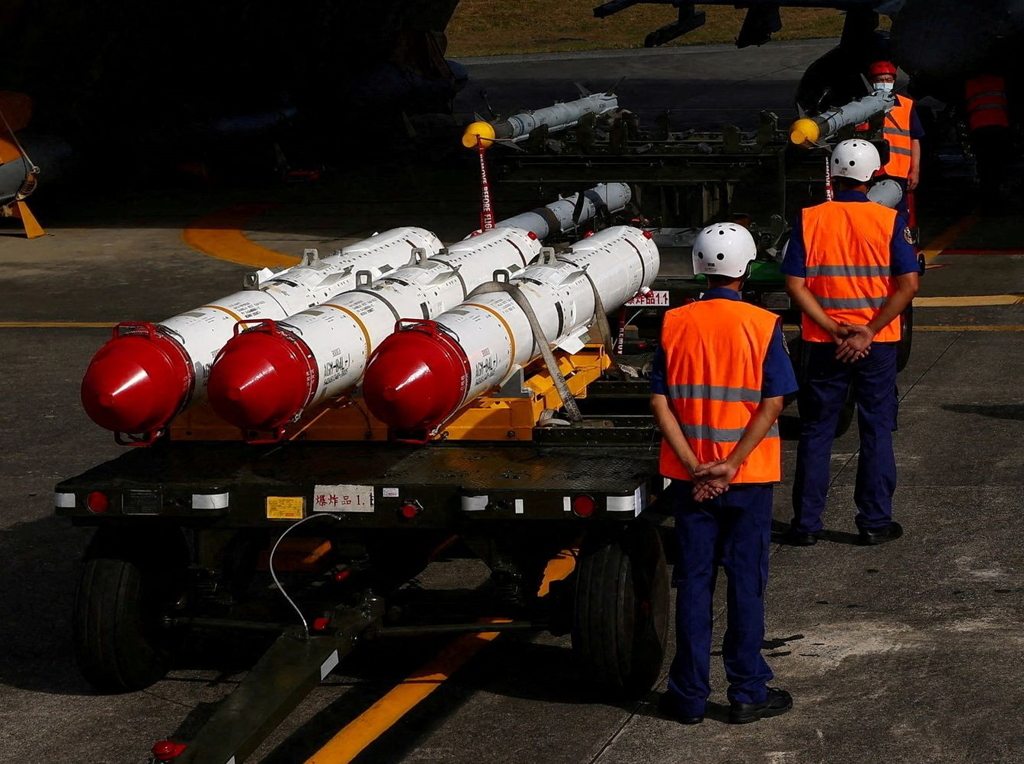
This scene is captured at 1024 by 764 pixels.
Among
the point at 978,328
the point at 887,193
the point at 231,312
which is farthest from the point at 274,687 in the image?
the point at 978,328

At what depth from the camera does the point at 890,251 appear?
923cm

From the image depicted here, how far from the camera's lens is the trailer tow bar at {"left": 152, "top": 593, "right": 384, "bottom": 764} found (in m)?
5.83

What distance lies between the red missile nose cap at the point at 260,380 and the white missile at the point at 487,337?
0.33m

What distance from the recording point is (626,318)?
1131cm

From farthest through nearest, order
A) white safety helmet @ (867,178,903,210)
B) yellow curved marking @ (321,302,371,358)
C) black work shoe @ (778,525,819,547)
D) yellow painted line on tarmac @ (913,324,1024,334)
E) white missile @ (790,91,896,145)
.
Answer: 1. yellow painted line on tarmac @ (913,324,1024,334)
2. white safety helmet @ (867,178,903,210)
3. white missile @ (790,91,896,145)
4. black work shoe @ (778,525,819,547)
5. yellow curved marking @ (321,302,371,358)

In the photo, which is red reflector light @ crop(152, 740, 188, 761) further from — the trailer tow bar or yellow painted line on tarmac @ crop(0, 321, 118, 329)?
yellow painted line on tarmac @ crop(0, 321, 118, 329)

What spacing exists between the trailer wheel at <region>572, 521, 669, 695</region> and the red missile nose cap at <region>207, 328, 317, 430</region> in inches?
60.5

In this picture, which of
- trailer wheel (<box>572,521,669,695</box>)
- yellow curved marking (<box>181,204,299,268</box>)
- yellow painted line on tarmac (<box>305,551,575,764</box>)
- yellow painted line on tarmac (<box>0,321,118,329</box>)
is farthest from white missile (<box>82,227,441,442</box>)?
yellow curved marking (<box>181,204,299,268</box>)

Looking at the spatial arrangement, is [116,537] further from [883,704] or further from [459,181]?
[459,181]

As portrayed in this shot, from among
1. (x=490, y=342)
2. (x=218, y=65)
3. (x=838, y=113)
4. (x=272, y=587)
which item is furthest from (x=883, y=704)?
(x=218, y=65)

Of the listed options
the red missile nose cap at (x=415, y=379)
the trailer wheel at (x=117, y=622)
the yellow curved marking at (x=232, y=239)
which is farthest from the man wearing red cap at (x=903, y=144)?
the yellow curved marking at (x=232, y=239)

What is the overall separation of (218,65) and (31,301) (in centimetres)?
1004

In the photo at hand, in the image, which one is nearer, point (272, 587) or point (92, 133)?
point (272, 587)

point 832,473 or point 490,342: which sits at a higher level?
point 490,342
